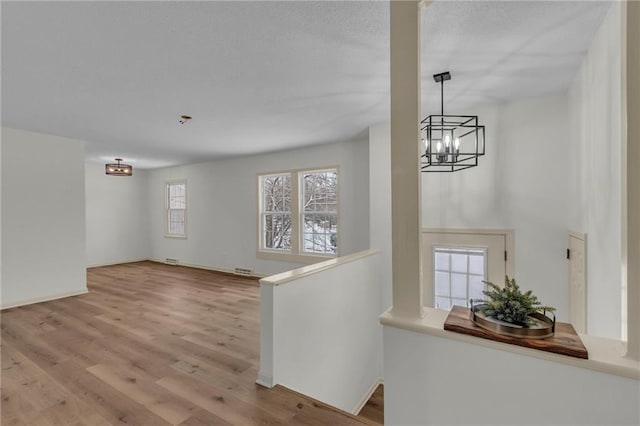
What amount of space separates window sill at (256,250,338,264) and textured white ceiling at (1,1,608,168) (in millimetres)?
2379

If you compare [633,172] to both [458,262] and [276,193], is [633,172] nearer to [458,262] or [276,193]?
[458,262]

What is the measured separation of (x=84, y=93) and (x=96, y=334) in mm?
2501

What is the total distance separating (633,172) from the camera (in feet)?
3.57

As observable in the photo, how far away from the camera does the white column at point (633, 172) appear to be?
1.07m

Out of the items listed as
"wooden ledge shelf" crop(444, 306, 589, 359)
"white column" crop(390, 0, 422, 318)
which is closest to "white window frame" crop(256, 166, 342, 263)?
"white column" crop(390, 0, 422, 318)

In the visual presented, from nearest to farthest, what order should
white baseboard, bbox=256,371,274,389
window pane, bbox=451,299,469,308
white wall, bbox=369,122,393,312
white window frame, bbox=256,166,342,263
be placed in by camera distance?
white baseboard, bbox=256,371,274,389
window pane, bbox=451,299,469,308
white wall, bbox=369,122,393,312
white window frame, bbox=256,166,342,263

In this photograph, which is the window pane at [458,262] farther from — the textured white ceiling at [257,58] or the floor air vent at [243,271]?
the floor air vent at [243,271]

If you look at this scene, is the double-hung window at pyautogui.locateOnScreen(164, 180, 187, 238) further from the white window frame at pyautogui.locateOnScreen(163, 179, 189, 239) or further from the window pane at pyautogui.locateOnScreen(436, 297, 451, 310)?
the window pane at pyautogui.locateOnScreen(436, 297, 451, 310)

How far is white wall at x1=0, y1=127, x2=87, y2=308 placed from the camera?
4070 millimetres

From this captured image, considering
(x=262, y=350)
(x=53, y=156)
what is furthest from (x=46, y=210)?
(x=262, y=350)

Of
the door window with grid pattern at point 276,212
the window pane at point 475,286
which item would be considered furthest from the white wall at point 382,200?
the door window with grid pattern at point 276,212

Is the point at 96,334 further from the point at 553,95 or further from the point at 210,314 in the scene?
the point at 553,95

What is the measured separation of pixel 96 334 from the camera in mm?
3178

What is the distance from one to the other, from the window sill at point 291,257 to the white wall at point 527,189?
2.39m
